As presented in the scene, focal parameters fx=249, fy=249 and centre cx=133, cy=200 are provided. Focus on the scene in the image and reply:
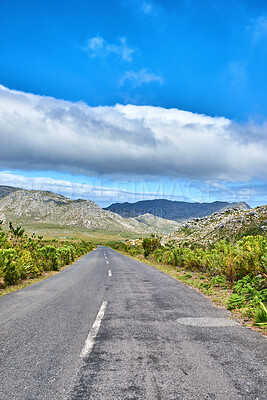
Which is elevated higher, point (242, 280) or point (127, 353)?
point (242, 280)

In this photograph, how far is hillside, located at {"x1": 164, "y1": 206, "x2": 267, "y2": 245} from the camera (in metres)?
35.3

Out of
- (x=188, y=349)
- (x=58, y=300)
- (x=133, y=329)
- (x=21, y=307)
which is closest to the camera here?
(x=188, y=349)

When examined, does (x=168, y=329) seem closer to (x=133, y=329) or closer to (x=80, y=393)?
(x=133, y=329)

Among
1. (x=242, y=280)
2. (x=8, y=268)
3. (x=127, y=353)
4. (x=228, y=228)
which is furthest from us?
(x=228, y=228)

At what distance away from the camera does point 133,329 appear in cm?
525

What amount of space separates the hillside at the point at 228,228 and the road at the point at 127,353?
28023 mm

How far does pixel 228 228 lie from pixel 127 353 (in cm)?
3680

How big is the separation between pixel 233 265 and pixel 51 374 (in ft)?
25.9

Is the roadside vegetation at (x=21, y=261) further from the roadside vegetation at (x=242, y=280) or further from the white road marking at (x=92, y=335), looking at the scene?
the roadside vegetation at (x=242, y=280)

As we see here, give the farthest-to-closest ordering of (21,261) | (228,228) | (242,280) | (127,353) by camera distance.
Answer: (228,228) < (21,261) < (242,280) < (127,353)

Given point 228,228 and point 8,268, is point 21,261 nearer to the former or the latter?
point 8,268

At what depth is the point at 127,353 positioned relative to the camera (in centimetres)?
408

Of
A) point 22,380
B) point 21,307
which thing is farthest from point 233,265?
point 22,380

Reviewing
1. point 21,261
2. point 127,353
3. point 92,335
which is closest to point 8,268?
point 21,261
